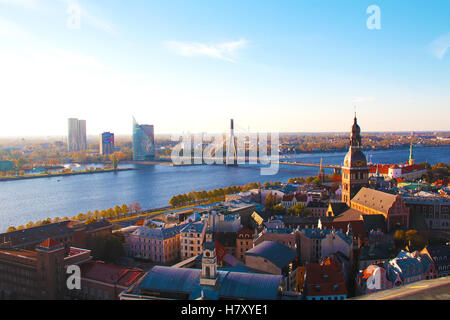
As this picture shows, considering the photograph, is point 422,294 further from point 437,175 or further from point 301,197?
point 437,175

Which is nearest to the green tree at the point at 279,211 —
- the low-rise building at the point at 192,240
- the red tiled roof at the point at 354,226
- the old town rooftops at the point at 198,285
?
the red tiled roof at the point at 354,226

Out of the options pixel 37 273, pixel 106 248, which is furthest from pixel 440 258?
pixel 37 273

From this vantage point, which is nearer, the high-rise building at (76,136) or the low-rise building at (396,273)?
the low-rise building at (396,273)

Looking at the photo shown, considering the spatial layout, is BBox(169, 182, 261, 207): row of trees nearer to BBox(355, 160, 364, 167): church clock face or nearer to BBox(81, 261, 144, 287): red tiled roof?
BBox(355, 160, 364, 167): church clock face

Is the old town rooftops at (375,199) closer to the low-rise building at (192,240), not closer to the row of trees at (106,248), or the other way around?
the low-rise building at (192,240)

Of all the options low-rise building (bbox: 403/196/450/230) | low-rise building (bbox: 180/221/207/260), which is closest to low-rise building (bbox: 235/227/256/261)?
low-rise building (bbox: 180/221/207/260)
